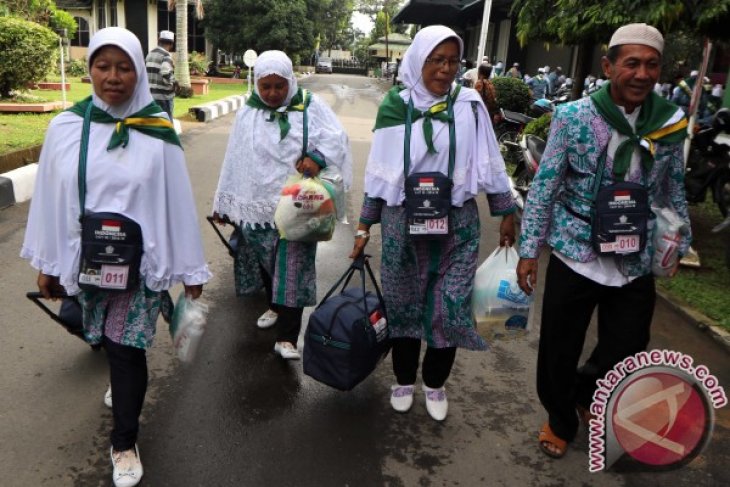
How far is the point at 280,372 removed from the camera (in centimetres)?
353

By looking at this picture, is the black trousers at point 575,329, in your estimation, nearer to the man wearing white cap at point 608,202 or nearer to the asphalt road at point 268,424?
the man wearing white cap at point 608,202

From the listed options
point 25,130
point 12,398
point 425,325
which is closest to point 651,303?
point 425,325

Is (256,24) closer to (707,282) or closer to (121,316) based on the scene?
(707,282)

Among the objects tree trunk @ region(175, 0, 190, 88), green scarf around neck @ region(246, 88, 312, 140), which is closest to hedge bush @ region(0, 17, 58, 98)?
tree trunk @ region(175, 0, 190, 88)

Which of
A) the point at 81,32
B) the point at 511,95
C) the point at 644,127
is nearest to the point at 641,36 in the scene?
the point at 644,127

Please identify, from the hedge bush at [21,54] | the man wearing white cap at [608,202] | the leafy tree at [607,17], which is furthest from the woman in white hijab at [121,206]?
the hedge bush at [21,54]

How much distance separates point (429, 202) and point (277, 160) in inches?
41.2

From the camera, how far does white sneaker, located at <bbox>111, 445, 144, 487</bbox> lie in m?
2.49

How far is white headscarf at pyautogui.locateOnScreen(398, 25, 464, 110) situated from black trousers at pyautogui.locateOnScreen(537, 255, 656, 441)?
2.89 ft

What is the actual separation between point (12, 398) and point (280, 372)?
1.29 m

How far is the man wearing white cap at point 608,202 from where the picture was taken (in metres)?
2.45

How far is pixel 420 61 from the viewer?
2.77m

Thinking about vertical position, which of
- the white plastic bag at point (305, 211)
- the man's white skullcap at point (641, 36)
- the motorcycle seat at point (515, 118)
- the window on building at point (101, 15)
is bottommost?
the white plastic bag at point (305, 211)

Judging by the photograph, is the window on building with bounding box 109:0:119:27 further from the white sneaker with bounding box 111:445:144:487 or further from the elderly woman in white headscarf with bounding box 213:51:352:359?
the white sneaker with bounding box 111:445:144:487
